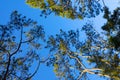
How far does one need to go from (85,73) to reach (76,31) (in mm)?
2932

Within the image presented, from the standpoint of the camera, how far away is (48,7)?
19047mm

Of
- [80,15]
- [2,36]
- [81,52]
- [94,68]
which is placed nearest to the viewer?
[2,36]

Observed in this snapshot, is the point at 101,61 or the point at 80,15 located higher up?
the point at 80,15

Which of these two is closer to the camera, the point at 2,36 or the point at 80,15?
the point at 2,36

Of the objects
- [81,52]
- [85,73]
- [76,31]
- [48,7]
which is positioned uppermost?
[48,7]

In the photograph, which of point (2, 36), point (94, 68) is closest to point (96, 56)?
point (94, 68)

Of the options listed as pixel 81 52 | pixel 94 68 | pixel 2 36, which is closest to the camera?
pixel 2 36

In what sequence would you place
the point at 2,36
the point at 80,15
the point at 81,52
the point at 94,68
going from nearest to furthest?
the point at 2,36, the point at 80,15, the point at 94,68, the point at 81,52

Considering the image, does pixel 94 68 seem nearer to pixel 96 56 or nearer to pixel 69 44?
pixel 96 56

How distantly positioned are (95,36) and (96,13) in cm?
413

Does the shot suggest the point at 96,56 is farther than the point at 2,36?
Yes

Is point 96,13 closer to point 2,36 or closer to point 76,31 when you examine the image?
point 76,31

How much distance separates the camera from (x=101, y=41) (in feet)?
74.1

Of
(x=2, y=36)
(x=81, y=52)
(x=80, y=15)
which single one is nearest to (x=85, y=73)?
(x=81, y=52)
